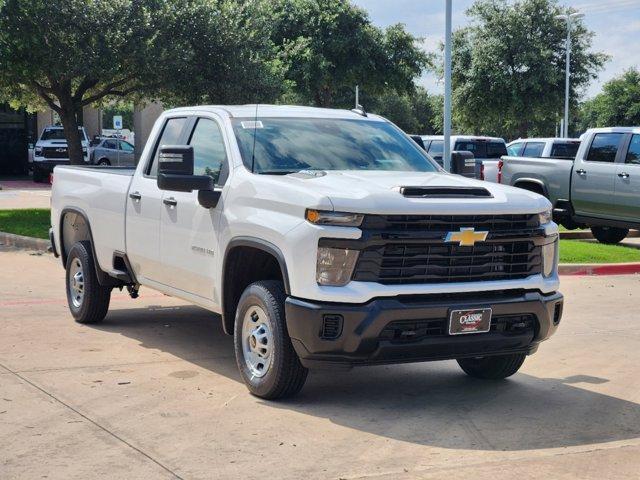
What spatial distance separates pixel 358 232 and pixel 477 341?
1.07m

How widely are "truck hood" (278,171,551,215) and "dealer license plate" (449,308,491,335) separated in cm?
63

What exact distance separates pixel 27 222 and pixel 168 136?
12.3m

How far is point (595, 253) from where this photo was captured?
51.5ft

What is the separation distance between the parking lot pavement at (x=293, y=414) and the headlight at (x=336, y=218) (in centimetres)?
124

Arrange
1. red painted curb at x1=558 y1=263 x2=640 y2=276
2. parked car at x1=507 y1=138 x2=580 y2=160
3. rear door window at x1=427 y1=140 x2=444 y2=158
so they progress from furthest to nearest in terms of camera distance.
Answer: rear door window at x1=427 y1=140 x2=444 y2=158 < parked car at x1=507 y1=138 x2=580 y2=160 < red painted curb at x1=558 y1=263 x2=640 y2=276

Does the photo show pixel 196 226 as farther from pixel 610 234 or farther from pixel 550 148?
pixel 550 148

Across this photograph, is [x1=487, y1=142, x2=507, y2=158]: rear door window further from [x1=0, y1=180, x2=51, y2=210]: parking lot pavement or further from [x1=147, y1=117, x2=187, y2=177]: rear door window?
[x1=147, y1=117, x2=187, y2=177]: rear door window

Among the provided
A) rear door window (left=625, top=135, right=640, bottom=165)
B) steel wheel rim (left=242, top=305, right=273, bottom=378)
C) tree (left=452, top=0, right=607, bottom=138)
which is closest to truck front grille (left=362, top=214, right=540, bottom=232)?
steel wheel rim (left=242, top=305, right=273, bottom=378)

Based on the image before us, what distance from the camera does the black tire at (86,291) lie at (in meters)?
9.23

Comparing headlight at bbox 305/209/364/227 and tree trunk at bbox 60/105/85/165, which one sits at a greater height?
tree trunk at bbox 60/105/85/165

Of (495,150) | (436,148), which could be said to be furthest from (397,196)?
(495,150)

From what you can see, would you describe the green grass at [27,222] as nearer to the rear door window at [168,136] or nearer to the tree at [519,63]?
the rear door window at [168,136]

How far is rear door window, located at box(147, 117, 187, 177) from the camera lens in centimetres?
827

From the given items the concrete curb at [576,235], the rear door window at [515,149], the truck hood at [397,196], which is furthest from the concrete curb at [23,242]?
the rear door window at [515,149]
